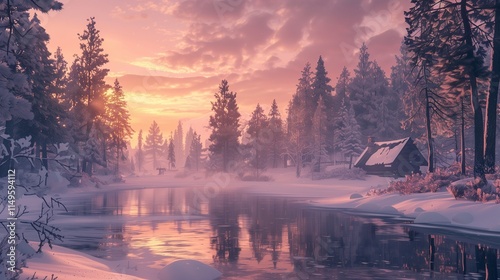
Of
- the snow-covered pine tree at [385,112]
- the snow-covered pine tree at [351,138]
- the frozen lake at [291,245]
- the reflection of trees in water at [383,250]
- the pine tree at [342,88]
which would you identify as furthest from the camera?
the pine tree at [342,88]

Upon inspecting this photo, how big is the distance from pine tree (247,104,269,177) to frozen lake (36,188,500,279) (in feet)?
224

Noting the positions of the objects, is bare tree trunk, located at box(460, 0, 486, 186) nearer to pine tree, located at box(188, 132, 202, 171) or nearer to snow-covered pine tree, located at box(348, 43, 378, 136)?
snow-covered pine tree, located at box(348, 43, 378, 136)

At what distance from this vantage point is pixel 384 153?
65.4 m

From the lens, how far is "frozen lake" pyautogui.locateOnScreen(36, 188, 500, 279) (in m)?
12.6

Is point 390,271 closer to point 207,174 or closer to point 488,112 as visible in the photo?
point 488,112

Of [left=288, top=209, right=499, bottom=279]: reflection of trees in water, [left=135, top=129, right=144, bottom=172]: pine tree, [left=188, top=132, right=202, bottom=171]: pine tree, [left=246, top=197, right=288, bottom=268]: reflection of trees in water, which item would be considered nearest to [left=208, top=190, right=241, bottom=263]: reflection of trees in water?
[left=246, top=197, right=288, bottom=268]: reflection of trees in water

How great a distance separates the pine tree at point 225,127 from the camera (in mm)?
89125

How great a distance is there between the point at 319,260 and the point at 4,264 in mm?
9050

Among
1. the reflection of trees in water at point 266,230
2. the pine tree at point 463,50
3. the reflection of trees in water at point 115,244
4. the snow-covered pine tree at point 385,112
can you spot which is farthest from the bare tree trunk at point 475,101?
the snow-covered pine tree at point 385,112

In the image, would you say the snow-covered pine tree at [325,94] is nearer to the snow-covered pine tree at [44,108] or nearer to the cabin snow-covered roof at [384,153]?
the cabin snow-covered roof at [384,153]

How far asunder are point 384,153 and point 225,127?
33477 mm

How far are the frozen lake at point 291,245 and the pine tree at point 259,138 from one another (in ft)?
224

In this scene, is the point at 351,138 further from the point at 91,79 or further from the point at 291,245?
the point at 291,245

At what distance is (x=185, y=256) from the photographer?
47.9 ft
